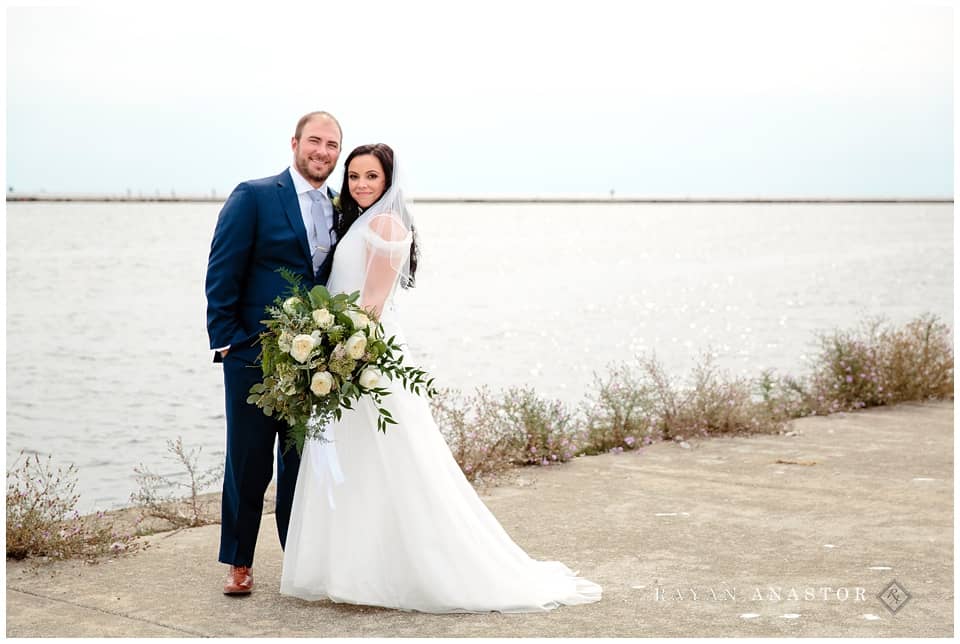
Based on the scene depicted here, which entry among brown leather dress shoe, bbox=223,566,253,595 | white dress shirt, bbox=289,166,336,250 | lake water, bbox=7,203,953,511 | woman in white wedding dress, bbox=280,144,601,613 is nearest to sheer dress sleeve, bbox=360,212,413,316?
woman in white wedding dress, bbox=280,144,601,613

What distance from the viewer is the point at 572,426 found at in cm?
907

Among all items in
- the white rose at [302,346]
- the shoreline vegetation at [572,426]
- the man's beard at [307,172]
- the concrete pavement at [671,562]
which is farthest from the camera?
the shoreline vegetation at [572,426]

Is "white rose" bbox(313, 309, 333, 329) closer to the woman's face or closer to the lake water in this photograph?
the woman's face

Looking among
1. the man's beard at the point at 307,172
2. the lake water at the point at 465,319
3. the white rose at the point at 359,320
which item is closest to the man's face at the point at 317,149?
the man's beard at the point at 307,172

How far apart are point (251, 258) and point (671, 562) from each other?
257cm

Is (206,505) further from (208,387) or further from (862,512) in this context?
(208,387)

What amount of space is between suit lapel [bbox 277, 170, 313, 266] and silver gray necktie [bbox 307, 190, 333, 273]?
0.17 feet

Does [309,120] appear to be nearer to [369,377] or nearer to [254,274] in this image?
[254,274]

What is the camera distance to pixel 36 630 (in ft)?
16.2

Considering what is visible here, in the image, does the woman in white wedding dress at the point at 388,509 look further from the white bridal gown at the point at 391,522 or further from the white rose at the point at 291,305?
the white rose at the point at 291,305

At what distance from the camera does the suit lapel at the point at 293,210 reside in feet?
17.6

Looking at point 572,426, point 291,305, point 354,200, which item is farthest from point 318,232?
point 572,426

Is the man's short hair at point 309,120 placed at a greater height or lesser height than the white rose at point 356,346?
greater

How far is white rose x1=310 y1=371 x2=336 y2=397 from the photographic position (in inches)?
Result: 189
